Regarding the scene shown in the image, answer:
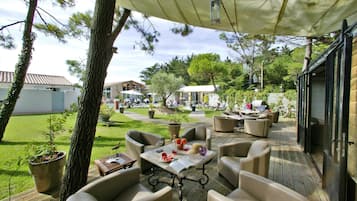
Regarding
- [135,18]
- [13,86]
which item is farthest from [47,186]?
[135,18]

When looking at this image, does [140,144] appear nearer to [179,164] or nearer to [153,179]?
[153,179]

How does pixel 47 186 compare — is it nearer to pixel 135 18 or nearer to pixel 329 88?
pixel 135 18

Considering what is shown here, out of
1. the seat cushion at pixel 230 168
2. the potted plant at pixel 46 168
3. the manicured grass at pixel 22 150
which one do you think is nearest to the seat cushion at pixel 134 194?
the seat cushion at pixel 230 168

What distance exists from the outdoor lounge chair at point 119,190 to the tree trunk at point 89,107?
1.57 feet

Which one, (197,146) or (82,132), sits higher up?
(82,132)

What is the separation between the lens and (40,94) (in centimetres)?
1409

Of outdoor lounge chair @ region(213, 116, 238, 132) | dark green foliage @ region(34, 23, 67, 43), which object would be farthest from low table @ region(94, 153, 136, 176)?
outdoor lounge chair @ region(213, 116, 238, 132)

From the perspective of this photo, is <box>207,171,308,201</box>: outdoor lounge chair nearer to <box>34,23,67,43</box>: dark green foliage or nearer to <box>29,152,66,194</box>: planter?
<box>29,152,66,194</box>: planter

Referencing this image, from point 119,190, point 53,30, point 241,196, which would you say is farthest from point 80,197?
point 53,30

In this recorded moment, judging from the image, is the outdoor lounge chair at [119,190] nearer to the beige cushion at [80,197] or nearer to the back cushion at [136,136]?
the beige cushion at [80,197]

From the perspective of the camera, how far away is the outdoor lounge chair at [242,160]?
2627mm

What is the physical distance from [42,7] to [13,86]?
4.79 feet

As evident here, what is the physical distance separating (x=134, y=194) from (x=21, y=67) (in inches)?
106

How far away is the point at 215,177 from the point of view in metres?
3.28
